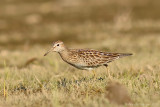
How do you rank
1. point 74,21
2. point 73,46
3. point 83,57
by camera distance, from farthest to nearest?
point 74,21, point 73,46, point 83,57

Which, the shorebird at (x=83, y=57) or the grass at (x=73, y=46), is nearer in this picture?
the grass at (x=73, y=46)

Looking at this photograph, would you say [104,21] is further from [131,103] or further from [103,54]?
[131,103]

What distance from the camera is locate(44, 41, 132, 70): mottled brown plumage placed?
7840 mm

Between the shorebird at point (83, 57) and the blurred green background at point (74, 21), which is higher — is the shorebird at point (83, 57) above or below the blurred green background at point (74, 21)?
below

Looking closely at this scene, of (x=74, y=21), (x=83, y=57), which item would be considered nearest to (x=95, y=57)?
(x=83, y=57)

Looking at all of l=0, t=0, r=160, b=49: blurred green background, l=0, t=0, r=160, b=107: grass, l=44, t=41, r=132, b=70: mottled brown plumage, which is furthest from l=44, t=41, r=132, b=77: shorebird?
l=0, t=0, r=160, b=49: blurred green background

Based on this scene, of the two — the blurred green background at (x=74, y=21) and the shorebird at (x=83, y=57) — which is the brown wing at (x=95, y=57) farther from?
the blurred green background at (x=74, y=21)

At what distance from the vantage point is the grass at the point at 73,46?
635 centimetres

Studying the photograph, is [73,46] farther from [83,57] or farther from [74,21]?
[74,21]

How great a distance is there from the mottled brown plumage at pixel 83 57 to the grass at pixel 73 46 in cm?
34

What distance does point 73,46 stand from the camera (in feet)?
60.8

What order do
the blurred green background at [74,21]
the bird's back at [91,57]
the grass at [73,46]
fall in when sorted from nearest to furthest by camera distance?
the grass at [73,46] → the bird's back at [91,57] → the blurred green background at [74,21]

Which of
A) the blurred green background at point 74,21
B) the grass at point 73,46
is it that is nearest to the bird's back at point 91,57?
the grass at point 73,46

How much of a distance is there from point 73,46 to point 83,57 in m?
10.7
